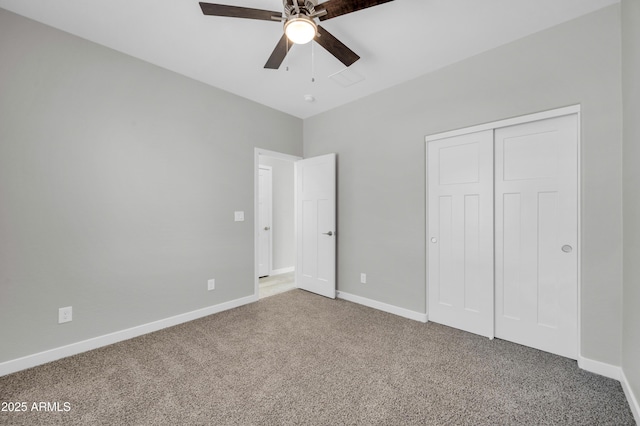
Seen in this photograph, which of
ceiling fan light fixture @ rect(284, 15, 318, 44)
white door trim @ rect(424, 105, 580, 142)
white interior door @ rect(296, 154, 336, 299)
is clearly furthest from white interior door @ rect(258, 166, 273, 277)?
ceiling fan light fixture @ rect(284, 15, 318, 44)

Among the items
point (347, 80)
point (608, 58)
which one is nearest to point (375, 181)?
point (347, 80)

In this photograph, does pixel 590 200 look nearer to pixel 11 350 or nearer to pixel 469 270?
pixel 469 270

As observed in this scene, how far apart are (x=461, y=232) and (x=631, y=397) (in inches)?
60.9

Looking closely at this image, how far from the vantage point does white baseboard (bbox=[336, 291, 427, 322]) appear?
10.1 ft

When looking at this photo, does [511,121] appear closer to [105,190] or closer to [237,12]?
[237,12]

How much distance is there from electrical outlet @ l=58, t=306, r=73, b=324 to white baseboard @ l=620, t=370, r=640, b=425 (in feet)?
13.4

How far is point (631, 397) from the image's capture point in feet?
5.64

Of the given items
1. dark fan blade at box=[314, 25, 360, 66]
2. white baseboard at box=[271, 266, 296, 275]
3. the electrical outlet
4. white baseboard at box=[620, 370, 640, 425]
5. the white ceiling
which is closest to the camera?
white baseboard at box=[620, 370, 640, 425]

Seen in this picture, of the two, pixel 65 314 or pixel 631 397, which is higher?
pixel 65 314

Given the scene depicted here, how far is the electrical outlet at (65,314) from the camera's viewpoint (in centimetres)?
231

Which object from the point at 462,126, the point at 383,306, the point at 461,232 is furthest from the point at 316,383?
the point at 462,126

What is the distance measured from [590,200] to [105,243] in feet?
13.6

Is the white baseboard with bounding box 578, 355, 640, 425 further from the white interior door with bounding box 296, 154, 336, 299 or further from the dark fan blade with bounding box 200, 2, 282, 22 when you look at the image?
the dark fan blade with bounding box 200, 2, 282, 22

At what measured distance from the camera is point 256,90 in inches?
135
